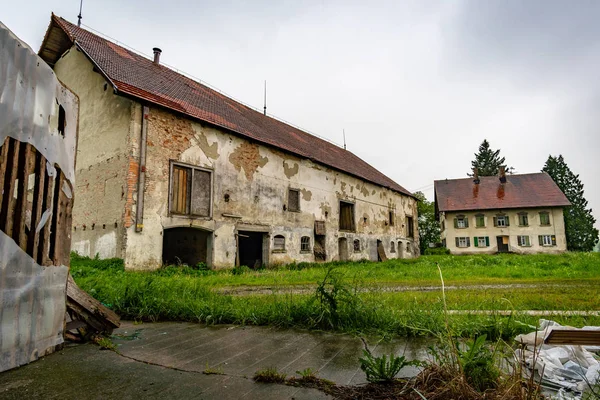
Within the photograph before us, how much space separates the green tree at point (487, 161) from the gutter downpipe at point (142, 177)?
50.8 metres

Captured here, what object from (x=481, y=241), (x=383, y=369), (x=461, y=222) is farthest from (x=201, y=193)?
(x=481, y=241)

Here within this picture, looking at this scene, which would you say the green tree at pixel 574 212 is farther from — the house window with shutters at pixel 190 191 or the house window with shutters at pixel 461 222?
the house window with shutters at pixel 190 191

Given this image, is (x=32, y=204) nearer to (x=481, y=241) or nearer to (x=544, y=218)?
(x=481, y=241)

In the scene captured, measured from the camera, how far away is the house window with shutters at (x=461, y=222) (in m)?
35.8

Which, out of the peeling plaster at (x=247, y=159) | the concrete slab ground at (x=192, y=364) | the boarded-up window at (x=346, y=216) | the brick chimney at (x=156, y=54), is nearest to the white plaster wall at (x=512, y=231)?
the boarded-up window at (x=346, y=216)

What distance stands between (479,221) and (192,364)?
38.1m

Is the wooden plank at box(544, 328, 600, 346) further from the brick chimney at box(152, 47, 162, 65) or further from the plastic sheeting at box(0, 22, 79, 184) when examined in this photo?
the brick chimney at box(152, 47, 162, 65)

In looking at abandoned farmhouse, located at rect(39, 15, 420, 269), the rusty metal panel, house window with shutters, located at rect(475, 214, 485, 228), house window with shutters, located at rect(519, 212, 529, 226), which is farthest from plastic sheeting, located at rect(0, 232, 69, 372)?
house window with shutters, located at rect(519, 212, 529, 226)

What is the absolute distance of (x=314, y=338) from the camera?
3174 mm

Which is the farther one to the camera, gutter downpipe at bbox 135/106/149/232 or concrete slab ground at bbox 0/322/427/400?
gutter downpipe at bbox 135/106/149/232

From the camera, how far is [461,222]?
118 ft

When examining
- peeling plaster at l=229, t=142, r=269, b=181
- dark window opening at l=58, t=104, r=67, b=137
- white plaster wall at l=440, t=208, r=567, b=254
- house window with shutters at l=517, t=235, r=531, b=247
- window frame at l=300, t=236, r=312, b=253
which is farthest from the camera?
house window with shutters at l=517, t=235, r=531, b=247

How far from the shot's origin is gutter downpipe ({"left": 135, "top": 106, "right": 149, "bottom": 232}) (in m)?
10.1

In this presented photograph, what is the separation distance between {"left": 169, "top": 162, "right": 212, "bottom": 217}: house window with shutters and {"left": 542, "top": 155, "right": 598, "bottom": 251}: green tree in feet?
139
